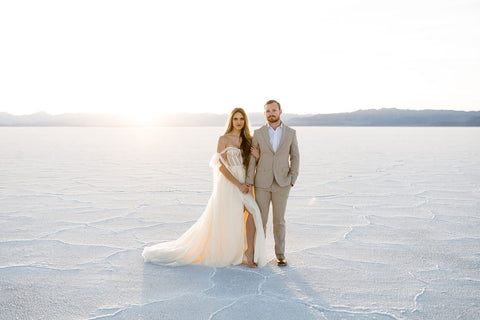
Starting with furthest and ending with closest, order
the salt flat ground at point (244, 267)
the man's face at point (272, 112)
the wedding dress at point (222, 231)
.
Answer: the wedding dress at point (222, 231) < the man's face at point (272, 112) < the salt flat ground at point (244, 267)

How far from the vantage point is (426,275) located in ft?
10.2

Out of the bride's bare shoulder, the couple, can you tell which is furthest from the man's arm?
the bride's bare shoulder

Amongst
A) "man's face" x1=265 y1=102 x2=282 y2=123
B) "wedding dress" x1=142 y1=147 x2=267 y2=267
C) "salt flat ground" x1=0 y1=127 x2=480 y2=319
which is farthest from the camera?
"wedding dress" x1=142 y1=147 x2=267 y2=267

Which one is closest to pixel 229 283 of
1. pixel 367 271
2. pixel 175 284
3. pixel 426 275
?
pixel 175 284

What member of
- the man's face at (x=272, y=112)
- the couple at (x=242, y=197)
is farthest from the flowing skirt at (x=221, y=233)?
the man's face at (x=272, y=112)

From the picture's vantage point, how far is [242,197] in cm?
327

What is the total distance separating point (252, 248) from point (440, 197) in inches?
167

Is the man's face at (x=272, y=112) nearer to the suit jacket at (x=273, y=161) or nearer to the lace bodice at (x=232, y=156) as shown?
the suit jacket at (x=273, y=161)

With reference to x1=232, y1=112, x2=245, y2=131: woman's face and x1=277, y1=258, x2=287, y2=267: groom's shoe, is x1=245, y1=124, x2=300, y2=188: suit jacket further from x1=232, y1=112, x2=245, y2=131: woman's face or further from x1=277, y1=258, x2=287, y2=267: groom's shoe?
x1=277, y1=258, x2=287, y2=267: groom's shoe

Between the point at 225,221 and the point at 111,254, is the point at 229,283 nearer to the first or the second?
the point at 225,221

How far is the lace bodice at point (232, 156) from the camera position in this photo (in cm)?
322

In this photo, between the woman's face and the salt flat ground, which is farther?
the woman's face

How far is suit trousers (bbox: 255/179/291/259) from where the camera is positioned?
3.26 m

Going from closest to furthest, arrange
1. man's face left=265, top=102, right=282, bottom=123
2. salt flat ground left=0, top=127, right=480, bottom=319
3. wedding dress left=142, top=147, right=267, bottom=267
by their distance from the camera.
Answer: salt flat ground left=0, top=127, right=480, bottom=319 → man's face left=265, top=102, right=282, bottom=123 → wedding dress left=142, top=147, right=267, bottom=267
